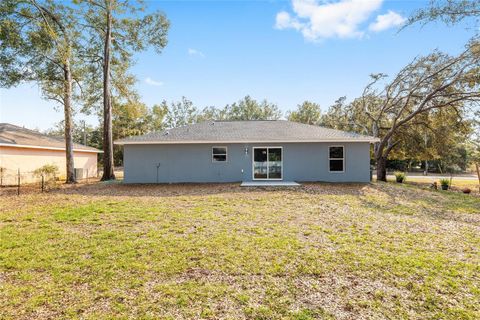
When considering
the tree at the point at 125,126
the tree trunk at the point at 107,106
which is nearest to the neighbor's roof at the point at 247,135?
the tree trunk at the point at 107,106

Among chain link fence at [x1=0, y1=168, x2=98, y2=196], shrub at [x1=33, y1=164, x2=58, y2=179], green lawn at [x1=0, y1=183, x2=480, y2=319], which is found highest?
shrub at [x1=33, y1=164, x2=58, y2=179]

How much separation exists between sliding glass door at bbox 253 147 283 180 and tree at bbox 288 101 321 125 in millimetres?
31938

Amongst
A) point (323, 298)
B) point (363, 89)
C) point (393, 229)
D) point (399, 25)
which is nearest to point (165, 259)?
point (323, 298)

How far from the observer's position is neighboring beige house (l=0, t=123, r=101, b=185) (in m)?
14.5

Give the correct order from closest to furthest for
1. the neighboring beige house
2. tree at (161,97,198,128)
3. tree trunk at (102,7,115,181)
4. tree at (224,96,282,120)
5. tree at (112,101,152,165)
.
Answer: the neighboring beige house, tree trunk at (102,7,115,181), tree at (112,101,152,165), tree at (161,97,198,128), tree at (224,96,282,120)

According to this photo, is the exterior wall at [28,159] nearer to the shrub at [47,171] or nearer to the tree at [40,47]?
the shrub at [47,171]

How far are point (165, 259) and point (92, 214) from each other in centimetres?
417

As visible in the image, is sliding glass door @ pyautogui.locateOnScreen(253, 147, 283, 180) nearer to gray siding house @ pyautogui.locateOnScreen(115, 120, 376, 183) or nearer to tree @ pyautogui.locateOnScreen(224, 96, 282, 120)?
gray siding house @ pyautogui.locateOnScreen(115, 120, 376, 183)

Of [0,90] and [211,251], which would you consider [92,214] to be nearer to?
[211,251]

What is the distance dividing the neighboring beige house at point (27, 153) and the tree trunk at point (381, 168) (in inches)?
848

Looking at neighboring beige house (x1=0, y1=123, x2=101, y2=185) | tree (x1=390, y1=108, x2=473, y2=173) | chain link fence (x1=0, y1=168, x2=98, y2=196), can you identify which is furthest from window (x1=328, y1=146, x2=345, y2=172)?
neighboring beige house (x1=0, y1=123, x2=101, y2=185)

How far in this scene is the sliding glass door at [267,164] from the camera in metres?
13.8

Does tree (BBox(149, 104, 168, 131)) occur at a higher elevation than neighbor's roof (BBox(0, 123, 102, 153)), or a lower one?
higher

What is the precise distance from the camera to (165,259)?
4.38m
